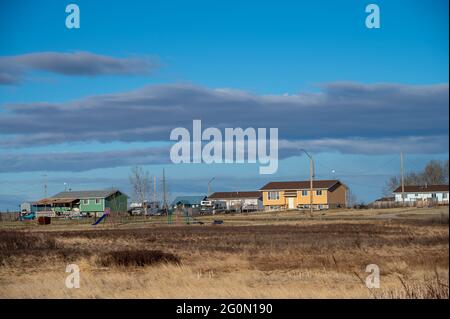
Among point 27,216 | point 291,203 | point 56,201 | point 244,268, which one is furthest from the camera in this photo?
point 56,201

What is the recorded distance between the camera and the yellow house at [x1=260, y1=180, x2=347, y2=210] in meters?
110

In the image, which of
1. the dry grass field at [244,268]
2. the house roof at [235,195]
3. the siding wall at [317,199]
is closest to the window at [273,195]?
the siding wall at [317,199]

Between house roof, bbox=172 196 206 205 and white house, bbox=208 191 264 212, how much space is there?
270 centimetres

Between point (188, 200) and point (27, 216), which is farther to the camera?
point (188, 200)

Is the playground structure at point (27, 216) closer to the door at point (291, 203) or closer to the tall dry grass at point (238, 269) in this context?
the door at point (291, 203)

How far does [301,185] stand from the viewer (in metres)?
114

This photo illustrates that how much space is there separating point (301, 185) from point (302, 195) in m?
1.89

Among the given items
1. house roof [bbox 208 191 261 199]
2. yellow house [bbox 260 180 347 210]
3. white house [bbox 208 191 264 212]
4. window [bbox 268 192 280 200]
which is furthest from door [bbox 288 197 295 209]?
house roof [bbox 208 191 261 199]

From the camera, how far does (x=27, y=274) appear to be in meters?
22.4

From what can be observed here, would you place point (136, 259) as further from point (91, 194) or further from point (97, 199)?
point (91, 194)

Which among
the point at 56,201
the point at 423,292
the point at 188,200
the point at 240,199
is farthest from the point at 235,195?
the point at 423,292

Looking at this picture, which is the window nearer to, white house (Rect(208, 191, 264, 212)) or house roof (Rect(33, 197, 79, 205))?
white house (Rect(208, 191, 264, 212))

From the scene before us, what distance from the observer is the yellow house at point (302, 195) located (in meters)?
110
